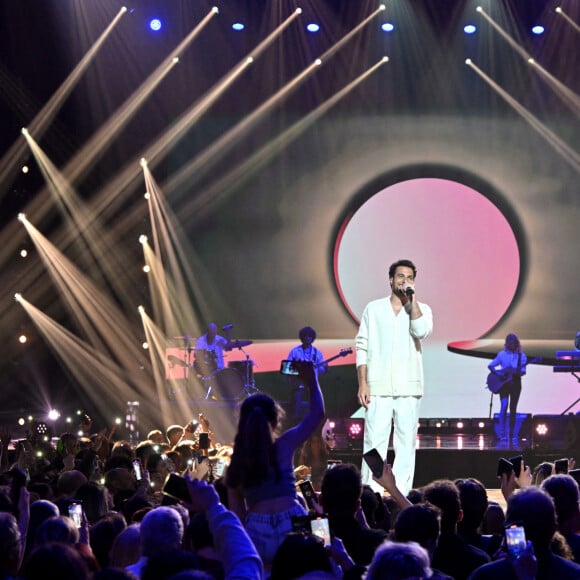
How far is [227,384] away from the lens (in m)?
13.4

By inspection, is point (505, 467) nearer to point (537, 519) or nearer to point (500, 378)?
point (537, 519)

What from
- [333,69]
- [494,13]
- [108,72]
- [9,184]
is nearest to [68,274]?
[9,184]

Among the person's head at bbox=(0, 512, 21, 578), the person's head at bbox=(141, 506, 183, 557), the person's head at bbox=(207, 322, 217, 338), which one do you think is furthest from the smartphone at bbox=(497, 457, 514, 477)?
the person's head at bbox=(207, 322, 217, 338)

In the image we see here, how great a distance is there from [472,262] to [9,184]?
7330 millimetres

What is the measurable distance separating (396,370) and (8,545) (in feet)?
16.4

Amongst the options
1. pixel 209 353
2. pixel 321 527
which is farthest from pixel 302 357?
pixel 321 527

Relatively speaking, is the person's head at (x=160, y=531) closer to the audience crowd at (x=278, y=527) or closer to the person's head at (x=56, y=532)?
the audience crowd at (x=278, y=527)

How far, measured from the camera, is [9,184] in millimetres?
14398

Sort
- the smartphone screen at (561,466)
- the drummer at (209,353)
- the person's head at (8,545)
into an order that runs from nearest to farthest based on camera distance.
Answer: the person's head at (8,545)
the smartphone screen at (561,466)
the drummer at (209,353)

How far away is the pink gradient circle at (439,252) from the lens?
13984mm

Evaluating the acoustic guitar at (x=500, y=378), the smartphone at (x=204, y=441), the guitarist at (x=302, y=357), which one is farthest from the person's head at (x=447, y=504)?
the acoustic guitar at (x=500, y=378)

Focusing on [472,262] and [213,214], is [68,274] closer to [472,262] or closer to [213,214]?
[213,214]

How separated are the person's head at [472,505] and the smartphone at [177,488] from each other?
5.39ft

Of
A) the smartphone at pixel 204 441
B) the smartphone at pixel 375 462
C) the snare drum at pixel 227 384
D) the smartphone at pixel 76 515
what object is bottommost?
the smartphone at pixel 76 515
